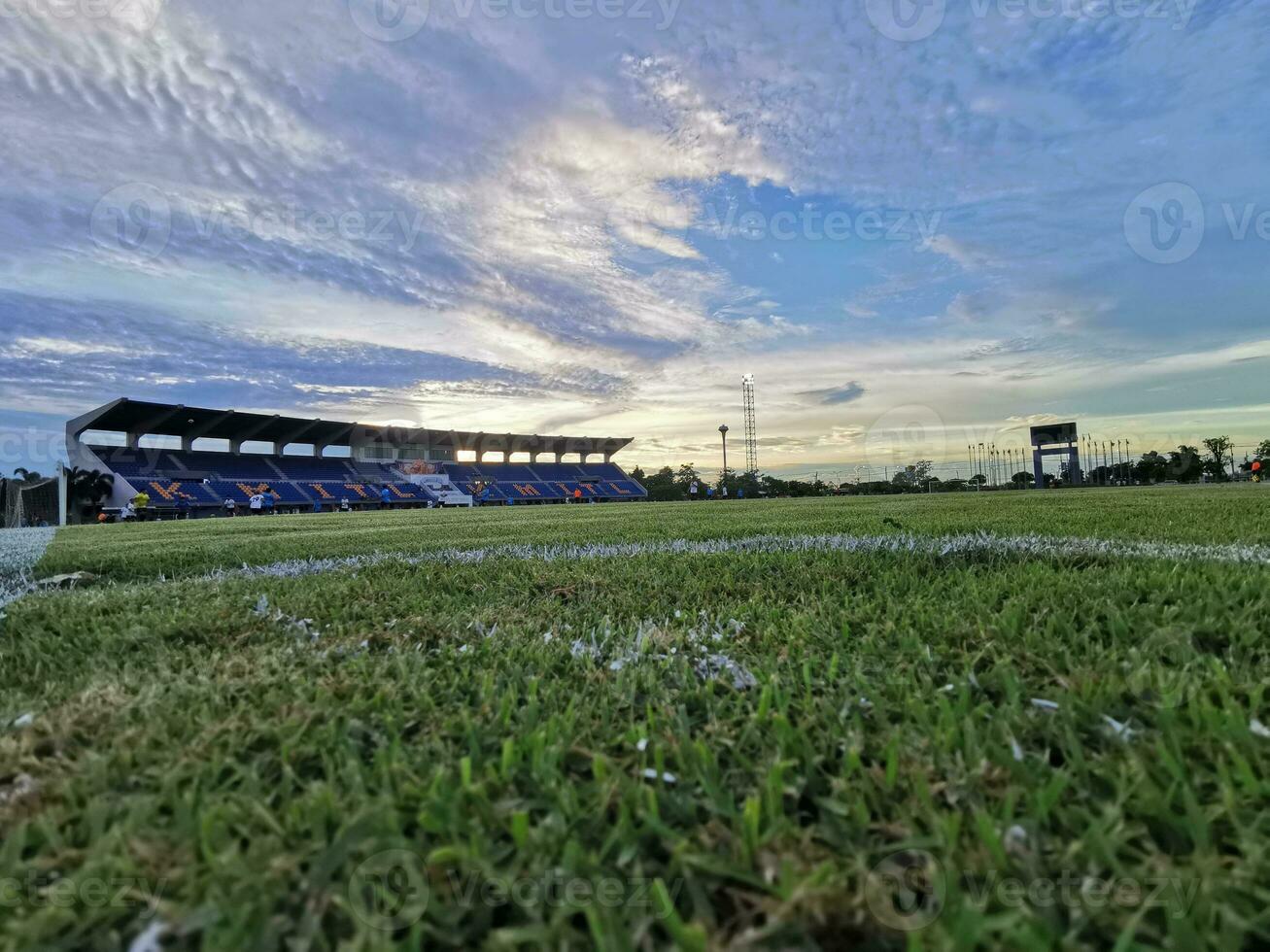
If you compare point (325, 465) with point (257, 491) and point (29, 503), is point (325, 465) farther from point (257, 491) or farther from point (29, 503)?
point (29, 503)

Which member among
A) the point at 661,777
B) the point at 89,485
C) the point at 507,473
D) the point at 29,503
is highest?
the point at 507,473

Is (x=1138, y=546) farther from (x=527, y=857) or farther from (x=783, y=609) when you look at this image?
(x=527, y=857)

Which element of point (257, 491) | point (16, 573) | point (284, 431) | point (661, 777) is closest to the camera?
point (661, 777)

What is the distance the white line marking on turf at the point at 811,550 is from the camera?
2.78 m

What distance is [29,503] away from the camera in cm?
1752

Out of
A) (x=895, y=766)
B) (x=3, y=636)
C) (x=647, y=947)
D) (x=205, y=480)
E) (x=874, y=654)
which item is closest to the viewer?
(x=647, y=947)

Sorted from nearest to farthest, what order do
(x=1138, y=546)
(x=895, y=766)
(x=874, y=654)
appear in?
(x=895, y=766) → (x=874, y=654) → (x=1138, y=546)

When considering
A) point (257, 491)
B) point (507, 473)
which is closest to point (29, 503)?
point (257, 491)

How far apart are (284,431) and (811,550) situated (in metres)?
41.8

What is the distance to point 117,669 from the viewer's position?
61.6 inches

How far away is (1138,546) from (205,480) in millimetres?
40845

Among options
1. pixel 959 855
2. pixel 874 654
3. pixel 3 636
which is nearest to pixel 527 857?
pixel 959 855

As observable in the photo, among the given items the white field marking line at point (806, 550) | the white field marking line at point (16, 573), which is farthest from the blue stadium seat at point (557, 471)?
the white field marking line at point (806, 550)

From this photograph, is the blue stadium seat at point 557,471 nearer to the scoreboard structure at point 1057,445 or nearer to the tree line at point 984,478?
the tree line at point 984,478
